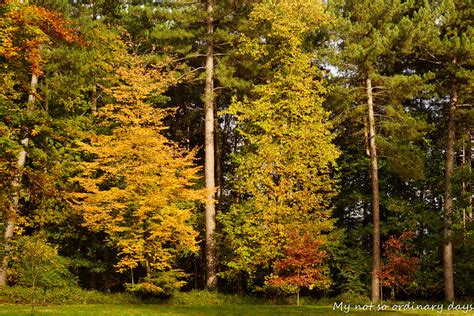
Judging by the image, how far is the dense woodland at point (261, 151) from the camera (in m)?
17.0

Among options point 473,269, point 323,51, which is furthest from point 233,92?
point 473,269

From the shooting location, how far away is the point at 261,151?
1872 centimetres

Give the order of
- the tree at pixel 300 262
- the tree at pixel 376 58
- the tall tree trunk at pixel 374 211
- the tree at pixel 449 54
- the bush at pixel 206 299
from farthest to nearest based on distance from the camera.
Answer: the tree at pixel 449 54 → the tall tree trunk at pixel 374 211 → the bush at pixel 206 299 → the tree at pixel 376 58 → the tree at pixel 300 262

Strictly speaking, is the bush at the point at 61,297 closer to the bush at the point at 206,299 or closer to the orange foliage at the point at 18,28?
the bush at the point at 206,299

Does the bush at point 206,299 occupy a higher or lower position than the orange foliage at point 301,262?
lower

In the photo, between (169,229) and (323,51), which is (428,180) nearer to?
(323,51)

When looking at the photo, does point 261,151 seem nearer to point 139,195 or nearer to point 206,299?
point 139,195

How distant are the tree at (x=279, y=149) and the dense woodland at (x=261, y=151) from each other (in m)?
0.07

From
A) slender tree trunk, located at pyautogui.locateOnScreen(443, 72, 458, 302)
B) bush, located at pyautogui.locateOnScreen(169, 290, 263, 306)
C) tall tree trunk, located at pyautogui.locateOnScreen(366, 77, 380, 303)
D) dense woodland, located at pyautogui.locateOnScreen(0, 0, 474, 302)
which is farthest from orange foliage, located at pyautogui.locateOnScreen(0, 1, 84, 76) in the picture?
slender tree trunk, located at pyautogui.locateOnScreen(443, 72, 458, 302)

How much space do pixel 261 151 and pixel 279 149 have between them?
0.81 meters

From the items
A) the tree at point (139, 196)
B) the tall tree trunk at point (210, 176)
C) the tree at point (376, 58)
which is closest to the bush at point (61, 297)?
the tree at point (139, 196)

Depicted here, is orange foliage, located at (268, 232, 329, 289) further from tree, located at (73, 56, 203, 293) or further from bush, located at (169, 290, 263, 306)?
tree, located at (73, 56, 203, 293)

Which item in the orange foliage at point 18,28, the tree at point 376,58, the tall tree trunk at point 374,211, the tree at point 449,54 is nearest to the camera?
the orange foliage at point 18,28

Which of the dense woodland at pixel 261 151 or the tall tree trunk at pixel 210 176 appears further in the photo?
the tall tree trunk at pixel 210 176
